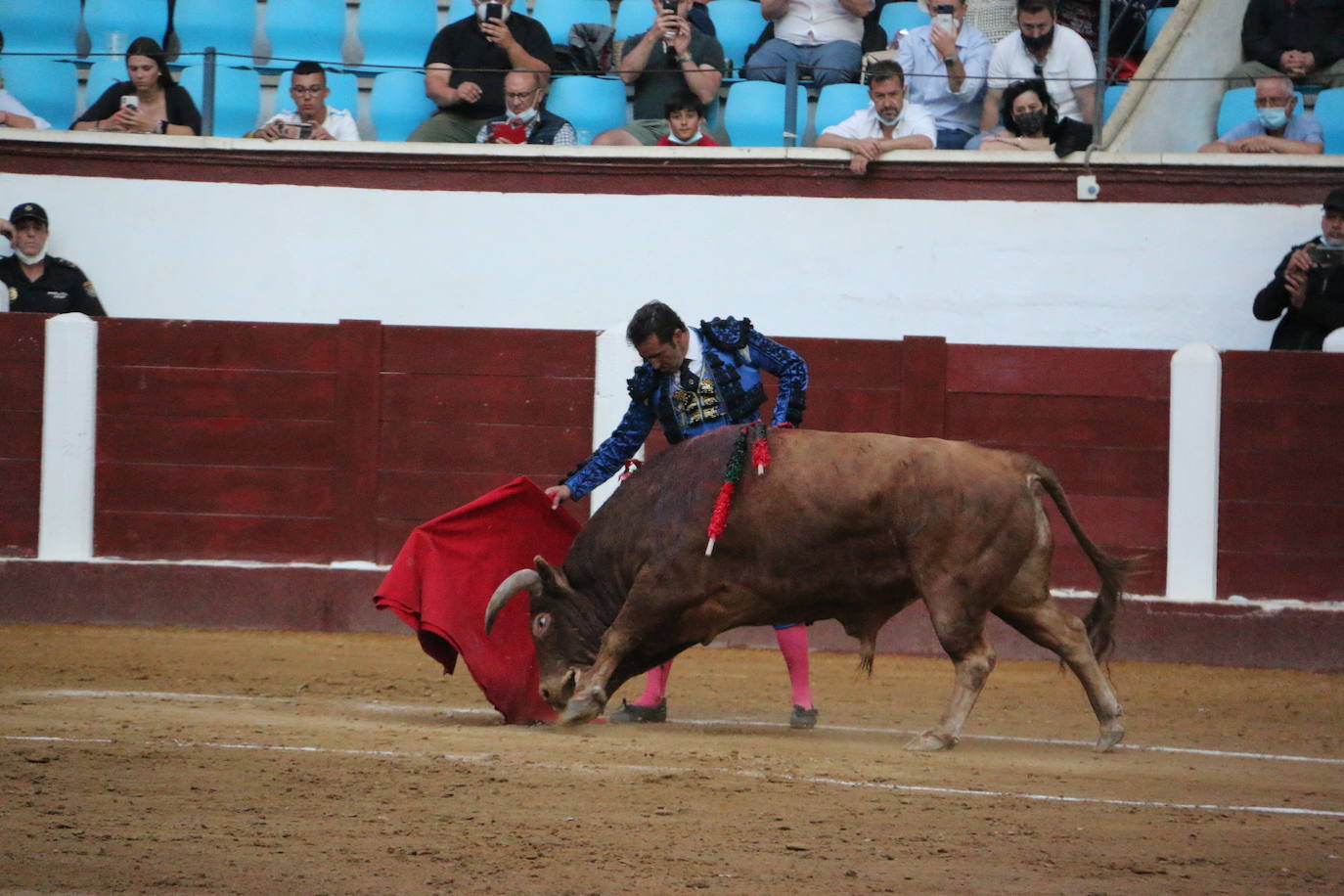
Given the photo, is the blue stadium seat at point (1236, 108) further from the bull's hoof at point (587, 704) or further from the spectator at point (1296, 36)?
the bull's hoof at point (587, 704)

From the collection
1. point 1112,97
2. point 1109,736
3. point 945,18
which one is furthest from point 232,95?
point 1109,736

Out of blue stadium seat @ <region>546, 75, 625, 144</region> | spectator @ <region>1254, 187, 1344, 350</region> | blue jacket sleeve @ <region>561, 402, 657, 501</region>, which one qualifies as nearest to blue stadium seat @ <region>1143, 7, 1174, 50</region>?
spectator @ <region>1254, 187, 1344, 350</region>

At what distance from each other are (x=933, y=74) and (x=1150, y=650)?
2.76 m

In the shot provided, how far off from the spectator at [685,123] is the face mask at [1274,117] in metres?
2.51

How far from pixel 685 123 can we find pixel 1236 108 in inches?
102

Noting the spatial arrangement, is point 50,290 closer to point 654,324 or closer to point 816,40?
point 816,40

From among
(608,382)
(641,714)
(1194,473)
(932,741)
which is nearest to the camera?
(932,741)

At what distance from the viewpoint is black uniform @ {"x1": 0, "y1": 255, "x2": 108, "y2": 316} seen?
8211mm

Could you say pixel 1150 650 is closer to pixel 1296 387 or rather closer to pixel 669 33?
pixel 1296 387

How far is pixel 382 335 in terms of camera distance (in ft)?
25.8

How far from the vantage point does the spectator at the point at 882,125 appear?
7918mm

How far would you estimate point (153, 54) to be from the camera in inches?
338

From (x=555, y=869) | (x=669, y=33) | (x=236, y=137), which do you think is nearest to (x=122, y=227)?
(x=236, y=137)

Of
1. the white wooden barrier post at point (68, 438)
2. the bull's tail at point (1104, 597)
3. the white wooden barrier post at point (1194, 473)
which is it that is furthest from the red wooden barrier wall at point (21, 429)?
the white wooden barrier post at point (1194, 473)
